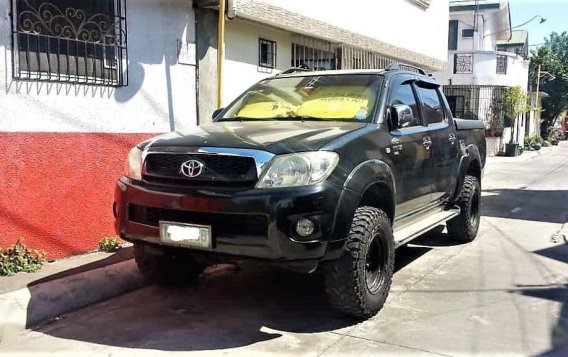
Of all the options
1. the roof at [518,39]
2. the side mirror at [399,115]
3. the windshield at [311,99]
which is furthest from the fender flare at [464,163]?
the roof at [518,39]

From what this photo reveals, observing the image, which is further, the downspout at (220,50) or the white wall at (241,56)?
the white wall at (241,56)

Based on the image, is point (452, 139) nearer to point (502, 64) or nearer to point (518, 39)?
point (502, 64)

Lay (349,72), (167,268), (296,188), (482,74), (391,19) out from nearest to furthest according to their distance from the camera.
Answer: (296,188), (167,268), (349,72), (391,19), (482,74)

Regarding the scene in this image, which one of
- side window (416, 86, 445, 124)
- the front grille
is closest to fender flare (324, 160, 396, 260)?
the front grille

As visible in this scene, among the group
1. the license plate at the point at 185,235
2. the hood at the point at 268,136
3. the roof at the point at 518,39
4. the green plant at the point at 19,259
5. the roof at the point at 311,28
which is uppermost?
the roof at the point at 518,39

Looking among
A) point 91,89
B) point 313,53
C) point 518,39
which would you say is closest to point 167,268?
point 91,89

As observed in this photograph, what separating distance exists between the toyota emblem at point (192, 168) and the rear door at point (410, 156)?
158 cm

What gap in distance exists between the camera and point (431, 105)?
607 cm

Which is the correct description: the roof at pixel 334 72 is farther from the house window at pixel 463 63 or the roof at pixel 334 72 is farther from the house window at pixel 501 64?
the house window at pixel 501 64

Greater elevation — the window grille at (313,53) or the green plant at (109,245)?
the window grille at (313,53)

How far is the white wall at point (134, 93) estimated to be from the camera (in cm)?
529

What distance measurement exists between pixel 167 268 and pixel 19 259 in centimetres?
136

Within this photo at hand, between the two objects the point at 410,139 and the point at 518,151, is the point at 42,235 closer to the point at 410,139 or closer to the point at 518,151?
the point at 410,139

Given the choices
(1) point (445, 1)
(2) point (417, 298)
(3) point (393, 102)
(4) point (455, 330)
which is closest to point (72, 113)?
(3) point (393, 102)
